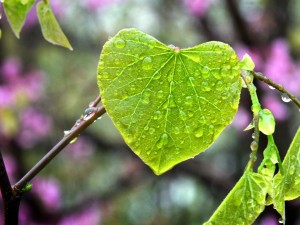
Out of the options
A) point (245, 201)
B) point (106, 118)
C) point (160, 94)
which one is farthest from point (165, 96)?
point (106, 118)

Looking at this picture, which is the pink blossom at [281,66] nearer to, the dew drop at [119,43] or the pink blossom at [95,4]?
the pink blossom at [95,4]

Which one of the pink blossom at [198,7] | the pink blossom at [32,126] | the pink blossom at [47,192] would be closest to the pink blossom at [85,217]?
the pink blossom at [47,192]

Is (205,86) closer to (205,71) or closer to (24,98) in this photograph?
→ (205,71)

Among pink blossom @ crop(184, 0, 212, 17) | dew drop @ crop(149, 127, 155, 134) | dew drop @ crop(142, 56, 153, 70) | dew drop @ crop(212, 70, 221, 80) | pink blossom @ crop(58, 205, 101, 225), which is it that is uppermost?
pink blossom @ crop(184, 0, 212, 17)

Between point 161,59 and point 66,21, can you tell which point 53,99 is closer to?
point 66,21

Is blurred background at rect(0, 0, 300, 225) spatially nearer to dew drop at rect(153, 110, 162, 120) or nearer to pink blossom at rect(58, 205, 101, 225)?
pink blossom at rect(58, 205, 101, 225)

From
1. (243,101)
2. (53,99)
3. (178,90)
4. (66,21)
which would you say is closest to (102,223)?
(53,99)

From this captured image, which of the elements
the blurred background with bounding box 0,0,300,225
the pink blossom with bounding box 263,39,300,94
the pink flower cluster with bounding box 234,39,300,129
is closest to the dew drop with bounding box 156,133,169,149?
the blurred background with bounding box 0,0,300,225
